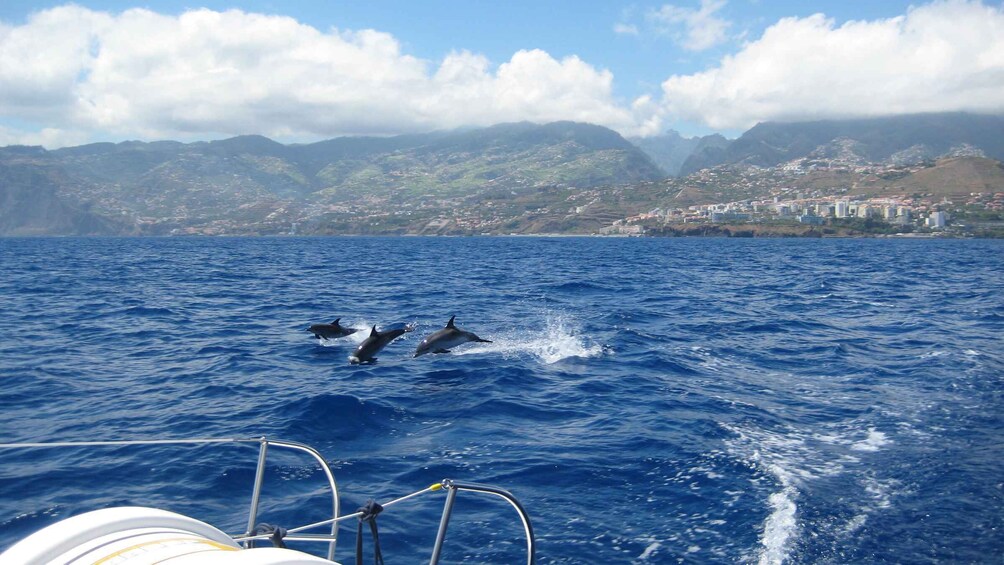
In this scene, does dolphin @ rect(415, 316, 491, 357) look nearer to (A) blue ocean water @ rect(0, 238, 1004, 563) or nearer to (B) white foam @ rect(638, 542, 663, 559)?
(A) blue ocean water @ rect(0, 238, 1004, 563)

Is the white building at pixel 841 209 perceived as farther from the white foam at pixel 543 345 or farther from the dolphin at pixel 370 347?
the dolphin at pixel 370 347

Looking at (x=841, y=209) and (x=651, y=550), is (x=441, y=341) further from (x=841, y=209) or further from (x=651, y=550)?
(x=841, y=209)

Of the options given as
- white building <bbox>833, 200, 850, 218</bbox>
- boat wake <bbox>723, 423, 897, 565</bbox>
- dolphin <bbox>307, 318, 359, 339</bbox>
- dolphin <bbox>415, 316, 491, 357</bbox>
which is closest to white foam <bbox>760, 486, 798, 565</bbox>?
boat wake <bbox>723, 423, 897, 565</bbox>

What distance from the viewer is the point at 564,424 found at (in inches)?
535

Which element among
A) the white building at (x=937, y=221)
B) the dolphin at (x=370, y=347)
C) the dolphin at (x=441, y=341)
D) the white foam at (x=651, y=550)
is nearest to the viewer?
the white foam at (x=651, y=550)

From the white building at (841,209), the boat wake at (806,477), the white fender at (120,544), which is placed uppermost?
the white fender at (120,544)

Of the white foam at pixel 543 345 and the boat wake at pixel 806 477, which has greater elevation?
the boat wake at pixel 806 477

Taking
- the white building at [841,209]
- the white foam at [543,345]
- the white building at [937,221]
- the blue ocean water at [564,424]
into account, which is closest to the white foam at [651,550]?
the blue ocean water at [564,424]

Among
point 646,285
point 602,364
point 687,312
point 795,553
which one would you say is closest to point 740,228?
point 646,285

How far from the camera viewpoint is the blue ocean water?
8.82 m

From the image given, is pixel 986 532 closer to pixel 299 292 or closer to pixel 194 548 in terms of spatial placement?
pixel 194 548

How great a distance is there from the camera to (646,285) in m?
44.4

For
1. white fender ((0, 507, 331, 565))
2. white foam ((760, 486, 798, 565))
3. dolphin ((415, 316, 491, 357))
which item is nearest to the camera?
white fender ((0, 507, 331, 565))

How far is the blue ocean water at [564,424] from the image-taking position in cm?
882
